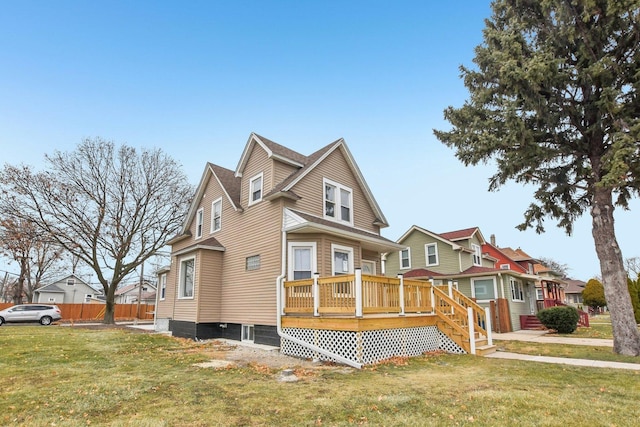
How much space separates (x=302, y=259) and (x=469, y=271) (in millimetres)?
15592

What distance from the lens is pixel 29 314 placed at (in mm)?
24469

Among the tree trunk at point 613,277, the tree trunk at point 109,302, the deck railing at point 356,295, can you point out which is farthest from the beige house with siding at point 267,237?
the tree trunk at point 109,302

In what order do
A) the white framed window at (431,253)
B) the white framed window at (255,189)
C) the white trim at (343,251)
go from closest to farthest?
the white trim at (343,251) < the white framed window at (255,189) < the white framed window at (431,253)

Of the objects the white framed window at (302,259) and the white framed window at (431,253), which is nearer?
the white framed window at (302,259)

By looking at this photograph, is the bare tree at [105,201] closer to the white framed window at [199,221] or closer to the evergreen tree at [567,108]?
the white framed window at [199,221]

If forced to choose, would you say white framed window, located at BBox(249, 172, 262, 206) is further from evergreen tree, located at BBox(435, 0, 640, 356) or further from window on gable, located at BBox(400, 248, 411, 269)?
window on gable, located at BBox(400, 248, 411, 269)

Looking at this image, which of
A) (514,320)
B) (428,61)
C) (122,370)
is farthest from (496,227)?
(122,370)

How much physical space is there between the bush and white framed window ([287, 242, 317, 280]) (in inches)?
592

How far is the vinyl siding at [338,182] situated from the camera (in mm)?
12930

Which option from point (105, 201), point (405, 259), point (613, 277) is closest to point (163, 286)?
point (105, 201)

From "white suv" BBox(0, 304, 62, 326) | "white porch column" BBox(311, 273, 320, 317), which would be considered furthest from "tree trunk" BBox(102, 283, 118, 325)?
"white porch column" BBox(311, 273, 320, 317)

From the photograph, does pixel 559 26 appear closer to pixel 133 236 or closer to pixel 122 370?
pixel 122 370

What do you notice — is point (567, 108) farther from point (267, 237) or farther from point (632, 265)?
point (632, 265)

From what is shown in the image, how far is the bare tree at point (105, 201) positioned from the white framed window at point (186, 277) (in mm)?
11999
